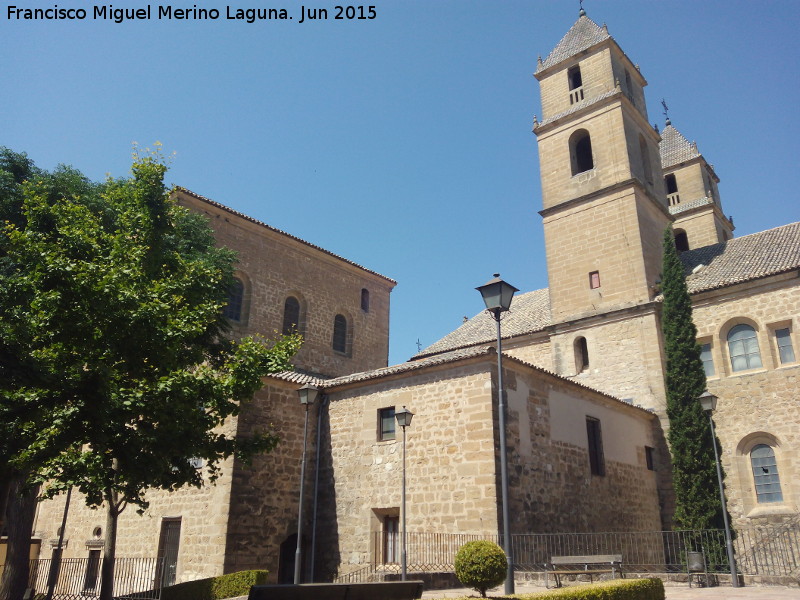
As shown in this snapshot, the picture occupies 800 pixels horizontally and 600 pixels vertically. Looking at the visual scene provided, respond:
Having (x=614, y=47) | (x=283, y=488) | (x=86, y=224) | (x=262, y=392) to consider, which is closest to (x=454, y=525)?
(x=283, y=488)

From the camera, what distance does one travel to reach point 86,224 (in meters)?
12.9

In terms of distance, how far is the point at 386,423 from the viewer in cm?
1722

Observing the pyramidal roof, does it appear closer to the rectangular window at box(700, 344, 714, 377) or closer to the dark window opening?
the rectangular window at box(700, 344, 714, 377)

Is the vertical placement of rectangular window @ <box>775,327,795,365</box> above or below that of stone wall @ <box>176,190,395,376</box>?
below

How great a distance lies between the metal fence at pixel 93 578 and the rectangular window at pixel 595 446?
12.4 m

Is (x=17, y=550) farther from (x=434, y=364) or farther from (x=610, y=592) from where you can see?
(x=610, y=592)

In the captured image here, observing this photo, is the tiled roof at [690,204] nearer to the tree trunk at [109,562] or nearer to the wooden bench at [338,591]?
the wooden bench at [338,591]

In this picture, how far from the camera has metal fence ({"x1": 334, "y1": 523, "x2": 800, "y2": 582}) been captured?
1420 centimetres

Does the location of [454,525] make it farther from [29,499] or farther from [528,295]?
[528,295]

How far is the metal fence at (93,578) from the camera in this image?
16.0m

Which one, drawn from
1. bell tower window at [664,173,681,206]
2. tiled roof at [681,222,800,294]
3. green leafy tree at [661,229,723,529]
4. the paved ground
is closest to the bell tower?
green leafy tree at [661,229,723,529]

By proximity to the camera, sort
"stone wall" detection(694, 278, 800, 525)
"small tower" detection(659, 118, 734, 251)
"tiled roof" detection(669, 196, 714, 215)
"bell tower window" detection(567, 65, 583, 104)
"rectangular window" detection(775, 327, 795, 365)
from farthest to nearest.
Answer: "tiled roof" detection(669, 196, 714, 215)
"small tower" detection(659, 118, 734, 251)
"bell tower window" detection(567, 65, 583, 104)
"rectangular window" detection(775, 327, 795, 365)
"stone wall" detection(694, 278, 800, 525)

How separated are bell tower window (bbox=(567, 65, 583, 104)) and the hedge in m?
22.5

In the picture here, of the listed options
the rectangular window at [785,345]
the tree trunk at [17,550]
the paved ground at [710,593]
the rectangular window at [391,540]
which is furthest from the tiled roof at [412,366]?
the rectangular window at [785,345]
